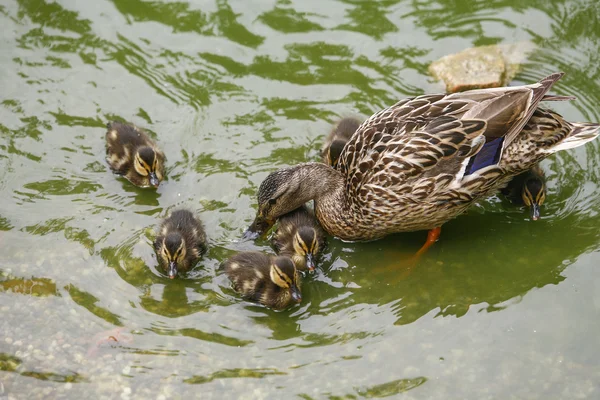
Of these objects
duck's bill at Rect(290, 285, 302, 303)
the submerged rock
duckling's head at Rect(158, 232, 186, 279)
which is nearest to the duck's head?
duckling's head at Rect(158, 232, 186, 279)

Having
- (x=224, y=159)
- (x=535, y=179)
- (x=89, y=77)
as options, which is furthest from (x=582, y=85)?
(x=89, y=77)

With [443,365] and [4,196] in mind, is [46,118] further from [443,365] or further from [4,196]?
[443,365]

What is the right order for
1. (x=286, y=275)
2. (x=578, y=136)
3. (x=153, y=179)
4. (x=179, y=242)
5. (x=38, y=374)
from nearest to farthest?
(x=38, y=374) → (x=286, y=275) → (x=179, y=242) → (x=578, y=136) → (x=153, y=179)

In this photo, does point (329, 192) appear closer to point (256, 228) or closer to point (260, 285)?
point (256, 228)

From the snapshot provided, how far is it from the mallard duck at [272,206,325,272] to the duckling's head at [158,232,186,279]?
59 centimetres

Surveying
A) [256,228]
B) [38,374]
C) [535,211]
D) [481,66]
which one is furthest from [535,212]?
[38,374]

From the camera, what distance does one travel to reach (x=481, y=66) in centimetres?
541

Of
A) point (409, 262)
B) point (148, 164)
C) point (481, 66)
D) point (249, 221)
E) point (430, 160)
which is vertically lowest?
point (409, 262)

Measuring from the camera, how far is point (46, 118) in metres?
5.16

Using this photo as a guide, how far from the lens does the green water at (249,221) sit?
12.0 feet

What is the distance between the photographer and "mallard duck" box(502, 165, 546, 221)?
436 centimetres

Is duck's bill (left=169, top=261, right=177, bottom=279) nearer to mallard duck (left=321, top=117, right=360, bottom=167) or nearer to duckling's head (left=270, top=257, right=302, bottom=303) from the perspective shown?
duckling's head (left=270, top=257, right=302, bottom=303)

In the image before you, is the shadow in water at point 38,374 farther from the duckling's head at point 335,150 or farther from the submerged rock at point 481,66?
the submerged rock at point 481,66

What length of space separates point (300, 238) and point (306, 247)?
0.06m
